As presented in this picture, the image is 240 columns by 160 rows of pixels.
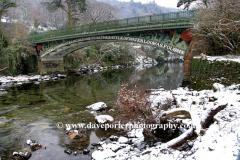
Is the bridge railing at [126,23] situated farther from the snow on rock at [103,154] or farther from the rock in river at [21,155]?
the rock in river at [21,155]

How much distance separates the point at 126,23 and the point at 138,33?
1.56m

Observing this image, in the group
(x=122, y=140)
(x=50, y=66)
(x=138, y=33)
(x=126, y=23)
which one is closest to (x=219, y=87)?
(x=122, y=140)

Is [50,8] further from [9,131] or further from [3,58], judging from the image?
[9,131]

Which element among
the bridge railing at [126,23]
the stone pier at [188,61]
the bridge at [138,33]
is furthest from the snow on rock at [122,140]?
the bridge railing at [126,23]

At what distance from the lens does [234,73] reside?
6707 millimetres

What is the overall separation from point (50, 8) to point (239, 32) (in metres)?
28.3

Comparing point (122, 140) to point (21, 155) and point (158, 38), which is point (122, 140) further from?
point (158, 38)

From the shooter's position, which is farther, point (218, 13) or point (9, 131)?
point (218, 13)

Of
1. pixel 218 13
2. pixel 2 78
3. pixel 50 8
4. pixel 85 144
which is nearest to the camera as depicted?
pixel 85 144

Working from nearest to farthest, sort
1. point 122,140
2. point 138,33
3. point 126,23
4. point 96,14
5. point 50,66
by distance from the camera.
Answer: point 122,140, point 126,23, point 138,33, point 50,66, point 96,14

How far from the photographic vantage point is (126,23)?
16.9 meters

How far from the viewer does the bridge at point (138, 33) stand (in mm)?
13547

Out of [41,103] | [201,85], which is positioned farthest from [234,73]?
[41,103]

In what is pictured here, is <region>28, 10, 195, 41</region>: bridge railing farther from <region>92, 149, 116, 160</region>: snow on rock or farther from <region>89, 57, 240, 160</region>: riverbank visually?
<region>92, 149, 116, 160</region>: snow on rock
